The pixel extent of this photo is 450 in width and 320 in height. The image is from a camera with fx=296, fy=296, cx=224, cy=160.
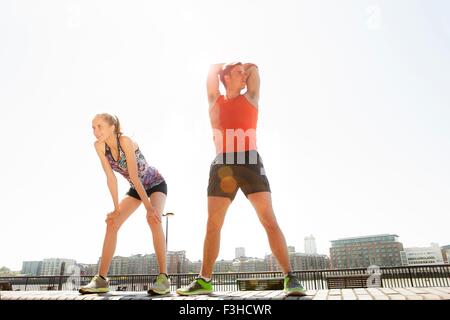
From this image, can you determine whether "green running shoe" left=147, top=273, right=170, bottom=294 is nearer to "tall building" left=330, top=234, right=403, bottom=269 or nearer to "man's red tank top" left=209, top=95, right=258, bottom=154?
"man's red tank top" left=209, top=95, right=258, bottom=154

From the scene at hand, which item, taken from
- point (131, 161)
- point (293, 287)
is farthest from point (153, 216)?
point (293, 287)

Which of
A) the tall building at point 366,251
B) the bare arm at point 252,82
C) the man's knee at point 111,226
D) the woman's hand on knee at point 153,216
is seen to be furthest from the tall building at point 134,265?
the bare arm at point 252,82

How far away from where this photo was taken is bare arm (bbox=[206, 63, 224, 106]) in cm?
350

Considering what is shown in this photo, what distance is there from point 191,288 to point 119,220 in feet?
4.36

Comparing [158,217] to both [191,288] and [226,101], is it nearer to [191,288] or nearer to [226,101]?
[191,288]

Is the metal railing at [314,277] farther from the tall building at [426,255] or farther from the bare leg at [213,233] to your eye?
the tall building at [426,255]

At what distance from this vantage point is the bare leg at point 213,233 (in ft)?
9.77

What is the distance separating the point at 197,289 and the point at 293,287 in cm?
93

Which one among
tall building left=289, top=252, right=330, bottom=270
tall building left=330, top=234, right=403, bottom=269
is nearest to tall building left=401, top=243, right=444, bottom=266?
tall building left=330, top=234, right=403, bottom=269

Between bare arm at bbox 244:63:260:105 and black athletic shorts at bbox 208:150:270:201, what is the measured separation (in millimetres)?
681

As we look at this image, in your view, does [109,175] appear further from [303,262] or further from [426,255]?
[426,255]

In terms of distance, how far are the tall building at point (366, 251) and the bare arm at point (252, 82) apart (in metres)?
155

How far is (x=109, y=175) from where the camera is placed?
3594 millimetres
